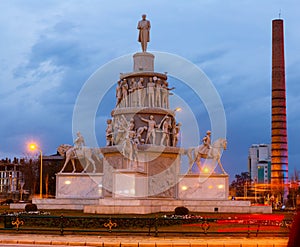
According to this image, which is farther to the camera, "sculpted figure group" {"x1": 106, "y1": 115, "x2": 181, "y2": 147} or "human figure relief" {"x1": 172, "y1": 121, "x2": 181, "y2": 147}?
"human figure relief" {"x1": 172, "y1": 121, "x2": 181, "y2": 147}

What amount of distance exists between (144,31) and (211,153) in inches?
553

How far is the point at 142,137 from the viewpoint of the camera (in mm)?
49250

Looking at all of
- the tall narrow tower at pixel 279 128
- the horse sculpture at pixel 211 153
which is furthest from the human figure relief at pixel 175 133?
the tall narrow tower at pixel 279 128

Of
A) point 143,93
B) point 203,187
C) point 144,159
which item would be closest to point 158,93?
point 143,93

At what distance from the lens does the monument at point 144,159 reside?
45344 millimetres

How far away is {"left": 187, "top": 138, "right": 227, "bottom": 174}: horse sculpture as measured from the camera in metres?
A: 49.2

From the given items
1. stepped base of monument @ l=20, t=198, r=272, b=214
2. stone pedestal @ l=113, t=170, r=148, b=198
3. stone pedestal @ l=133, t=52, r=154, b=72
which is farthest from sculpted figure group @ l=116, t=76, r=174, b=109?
stone pedestal @ l=113, t=170, r=148, b=198

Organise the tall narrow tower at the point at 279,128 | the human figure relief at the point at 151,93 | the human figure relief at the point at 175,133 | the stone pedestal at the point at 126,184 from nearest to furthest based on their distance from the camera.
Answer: the stone pedestal at the point at 126,184
the human figure relief at the point at 151,93
the human figure relief at the point at 175,133
the tall narrow tower at the point at 279,128

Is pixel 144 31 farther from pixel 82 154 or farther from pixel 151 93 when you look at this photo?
pixel 82 154

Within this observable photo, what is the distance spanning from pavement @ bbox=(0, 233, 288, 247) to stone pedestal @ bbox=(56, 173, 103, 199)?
29.9m

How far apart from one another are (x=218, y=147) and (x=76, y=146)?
43.6 feet

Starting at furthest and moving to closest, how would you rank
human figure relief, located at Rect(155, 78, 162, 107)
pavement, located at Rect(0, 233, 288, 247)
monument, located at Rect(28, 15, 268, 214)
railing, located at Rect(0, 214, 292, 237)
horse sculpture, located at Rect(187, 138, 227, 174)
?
human figure relief, located at Rect(155, 78, 162, 107) < horse sculpture, located at Rect(187, 138, 227, 174) < monument, located at Rect(28, 15, 268, 214) < railing, located at Rect(0, 214, 292, 237) < pavement, located at Rect(0, 233, 288, 247)

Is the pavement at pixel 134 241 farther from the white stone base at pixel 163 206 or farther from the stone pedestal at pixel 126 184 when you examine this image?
the stone pedestal at pixel 126 184

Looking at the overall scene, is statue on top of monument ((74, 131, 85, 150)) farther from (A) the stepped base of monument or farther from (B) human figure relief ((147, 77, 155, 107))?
(B) human figure relief ((147, 77, 155, 107))
